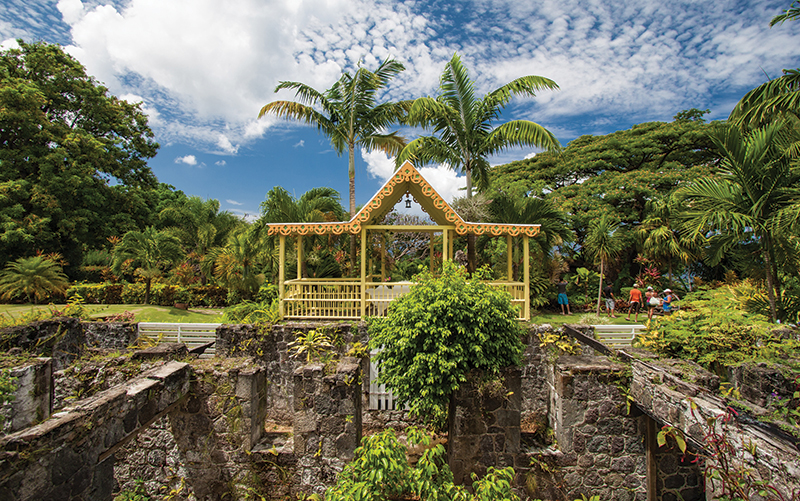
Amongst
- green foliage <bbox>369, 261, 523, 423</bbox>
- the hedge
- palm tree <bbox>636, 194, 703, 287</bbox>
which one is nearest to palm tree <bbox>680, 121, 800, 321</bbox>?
green foliage <bbox>369, 261, 523, 423</bbox>

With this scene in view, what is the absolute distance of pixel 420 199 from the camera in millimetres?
9438

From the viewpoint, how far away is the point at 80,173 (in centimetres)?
1819

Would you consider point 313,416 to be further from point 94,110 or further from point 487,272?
point 94,110

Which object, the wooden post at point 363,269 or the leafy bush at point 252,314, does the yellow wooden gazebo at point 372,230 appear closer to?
the wooden post at point 363,269

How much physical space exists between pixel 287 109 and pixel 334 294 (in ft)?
26.5

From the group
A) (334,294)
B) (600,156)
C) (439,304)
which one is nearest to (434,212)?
(334,294)

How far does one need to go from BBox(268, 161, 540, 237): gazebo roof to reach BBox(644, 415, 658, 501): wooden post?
525 centimetres

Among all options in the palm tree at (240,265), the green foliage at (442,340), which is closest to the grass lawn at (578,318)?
the green foliage at (442,340)

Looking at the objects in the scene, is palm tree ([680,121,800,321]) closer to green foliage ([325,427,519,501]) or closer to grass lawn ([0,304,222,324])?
green foliage ([325,427,519,501])

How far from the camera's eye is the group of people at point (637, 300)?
1174 centimetres

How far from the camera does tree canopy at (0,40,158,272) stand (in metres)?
16.6

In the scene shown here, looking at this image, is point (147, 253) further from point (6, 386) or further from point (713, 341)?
point (713, 341)

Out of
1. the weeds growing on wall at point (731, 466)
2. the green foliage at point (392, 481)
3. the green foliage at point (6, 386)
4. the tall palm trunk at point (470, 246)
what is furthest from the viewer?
the tall palm trunk at point (470, 246)

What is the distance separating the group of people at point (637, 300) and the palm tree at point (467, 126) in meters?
5.08
